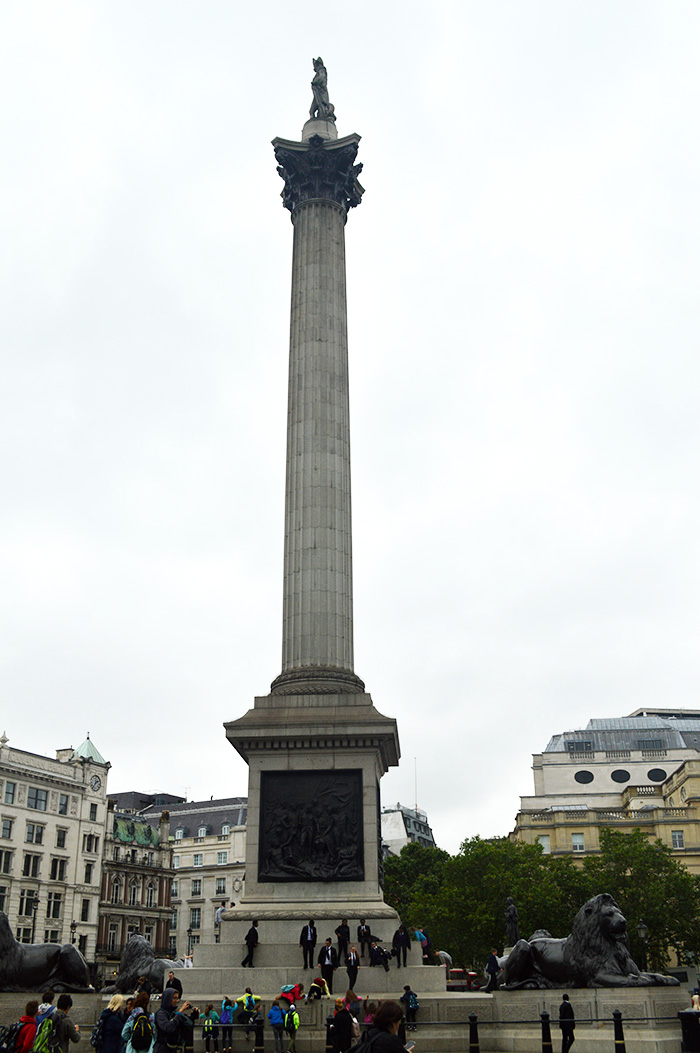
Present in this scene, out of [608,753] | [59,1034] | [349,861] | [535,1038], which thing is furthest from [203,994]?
[608,753]

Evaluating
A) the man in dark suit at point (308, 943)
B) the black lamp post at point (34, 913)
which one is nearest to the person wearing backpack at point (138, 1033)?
the man in dark suit at point (308, 943)

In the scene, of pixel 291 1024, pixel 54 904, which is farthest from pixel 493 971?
pixel 54 904

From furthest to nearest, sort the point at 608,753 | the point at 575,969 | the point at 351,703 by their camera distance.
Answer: the point at 608,753, the point at 351,703, the point at 575,969

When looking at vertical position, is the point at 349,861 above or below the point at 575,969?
above

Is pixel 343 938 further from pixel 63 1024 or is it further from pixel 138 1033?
pixel 138 1033

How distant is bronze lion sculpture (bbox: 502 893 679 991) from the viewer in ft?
74.9

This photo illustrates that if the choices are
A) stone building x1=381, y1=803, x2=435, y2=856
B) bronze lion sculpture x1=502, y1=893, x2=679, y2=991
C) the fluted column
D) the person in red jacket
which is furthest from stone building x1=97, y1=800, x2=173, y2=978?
the person in red jacket

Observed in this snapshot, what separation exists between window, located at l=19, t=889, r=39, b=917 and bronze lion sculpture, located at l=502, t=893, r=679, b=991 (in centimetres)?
5780

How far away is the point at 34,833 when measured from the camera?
75188 millimetres

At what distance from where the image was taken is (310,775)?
30.4 m

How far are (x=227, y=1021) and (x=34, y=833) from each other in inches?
2295

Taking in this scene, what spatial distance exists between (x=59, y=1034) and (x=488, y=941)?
52.5 metres

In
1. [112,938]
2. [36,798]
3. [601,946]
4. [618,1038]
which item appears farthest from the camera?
[112,938]

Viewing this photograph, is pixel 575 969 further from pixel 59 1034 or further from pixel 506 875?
pixel 506 875
